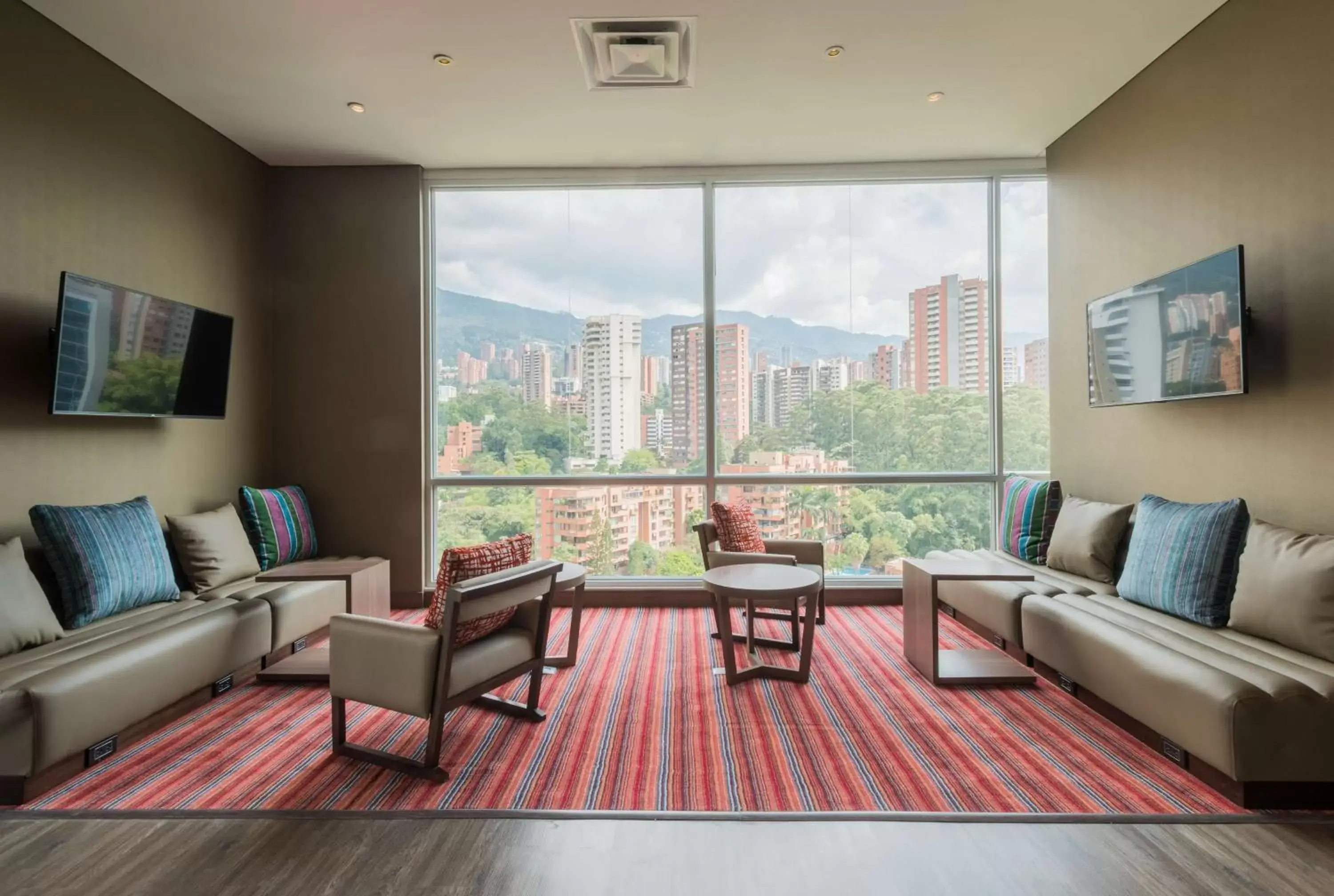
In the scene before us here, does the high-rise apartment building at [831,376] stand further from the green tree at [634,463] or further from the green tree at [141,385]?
the green tree at [141,385]

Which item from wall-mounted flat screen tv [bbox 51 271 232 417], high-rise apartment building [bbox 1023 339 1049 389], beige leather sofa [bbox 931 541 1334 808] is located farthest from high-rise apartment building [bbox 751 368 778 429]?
wall-mounted flat screen tv [bbox 51 271 232 417]

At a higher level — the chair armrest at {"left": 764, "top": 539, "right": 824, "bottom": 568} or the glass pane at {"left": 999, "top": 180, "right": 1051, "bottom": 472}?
the glass pane at {"left": 999, "top": 180, "right": 1051, "bottom": 472}

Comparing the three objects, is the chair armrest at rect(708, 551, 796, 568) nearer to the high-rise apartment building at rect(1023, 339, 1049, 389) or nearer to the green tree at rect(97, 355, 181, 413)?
the high-rise apartment building at rect(1023, 339, 1049, 389)

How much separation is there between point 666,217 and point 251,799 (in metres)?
4.51

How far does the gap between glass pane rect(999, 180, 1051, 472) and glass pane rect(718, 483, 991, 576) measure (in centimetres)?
49

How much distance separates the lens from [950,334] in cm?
509

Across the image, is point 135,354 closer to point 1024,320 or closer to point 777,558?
point 777,558

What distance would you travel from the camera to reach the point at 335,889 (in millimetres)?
1852

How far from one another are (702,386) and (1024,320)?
260 centimetres

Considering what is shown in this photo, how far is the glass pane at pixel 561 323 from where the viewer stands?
5156 millimetres

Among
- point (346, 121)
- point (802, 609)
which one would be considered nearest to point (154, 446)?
point (346, 121)

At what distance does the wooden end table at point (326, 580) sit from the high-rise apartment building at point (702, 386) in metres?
2.39

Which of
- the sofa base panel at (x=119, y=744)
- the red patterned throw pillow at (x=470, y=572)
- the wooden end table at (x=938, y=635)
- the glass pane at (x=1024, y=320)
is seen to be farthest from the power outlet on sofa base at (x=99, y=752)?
the glass pane at (x=1024, y=320)

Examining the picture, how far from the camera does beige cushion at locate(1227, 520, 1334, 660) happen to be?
2422 mm
